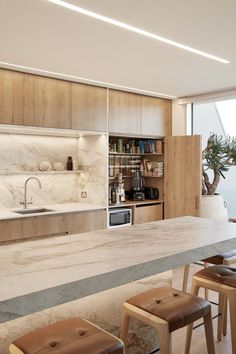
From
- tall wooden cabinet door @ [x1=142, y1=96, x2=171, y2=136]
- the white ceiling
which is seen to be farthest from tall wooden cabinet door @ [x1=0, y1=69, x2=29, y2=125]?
tall wooden cabinet door @ [x1=142, y1=96, x2=171, y2=136]

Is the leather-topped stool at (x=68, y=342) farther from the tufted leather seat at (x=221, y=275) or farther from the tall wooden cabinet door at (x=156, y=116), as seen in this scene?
the tall wooden cabinet door at (x=156, y=116)

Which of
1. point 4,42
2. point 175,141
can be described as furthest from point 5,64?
point 175,141

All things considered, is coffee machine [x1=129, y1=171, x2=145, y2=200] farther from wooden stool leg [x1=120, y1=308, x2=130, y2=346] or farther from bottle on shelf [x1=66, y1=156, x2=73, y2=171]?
wooden stool leg [x1=120, y1=308, x2=130, y2=346]

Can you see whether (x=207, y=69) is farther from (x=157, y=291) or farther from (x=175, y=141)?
(x=157, y=291)

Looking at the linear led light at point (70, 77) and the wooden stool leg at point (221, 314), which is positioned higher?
the linear led light at point (70, 77)

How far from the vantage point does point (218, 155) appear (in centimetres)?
525

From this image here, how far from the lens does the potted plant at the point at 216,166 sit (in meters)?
5.07

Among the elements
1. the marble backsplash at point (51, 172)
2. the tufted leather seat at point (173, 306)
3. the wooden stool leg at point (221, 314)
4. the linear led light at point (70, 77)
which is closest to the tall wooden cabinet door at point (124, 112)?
the linear led light at point (70, 77)

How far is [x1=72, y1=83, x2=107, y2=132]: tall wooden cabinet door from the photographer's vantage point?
439 cm

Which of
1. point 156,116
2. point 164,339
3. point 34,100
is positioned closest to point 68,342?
point 164,339

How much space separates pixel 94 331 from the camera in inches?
62.1

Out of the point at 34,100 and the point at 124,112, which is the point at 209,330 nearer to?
the point at 34,100

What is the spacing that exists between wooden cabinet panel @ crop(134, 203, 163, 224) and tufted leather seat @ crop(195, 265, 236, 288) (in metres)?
2.52

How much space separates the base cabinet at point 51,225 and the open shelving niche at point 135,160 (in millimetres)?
840
